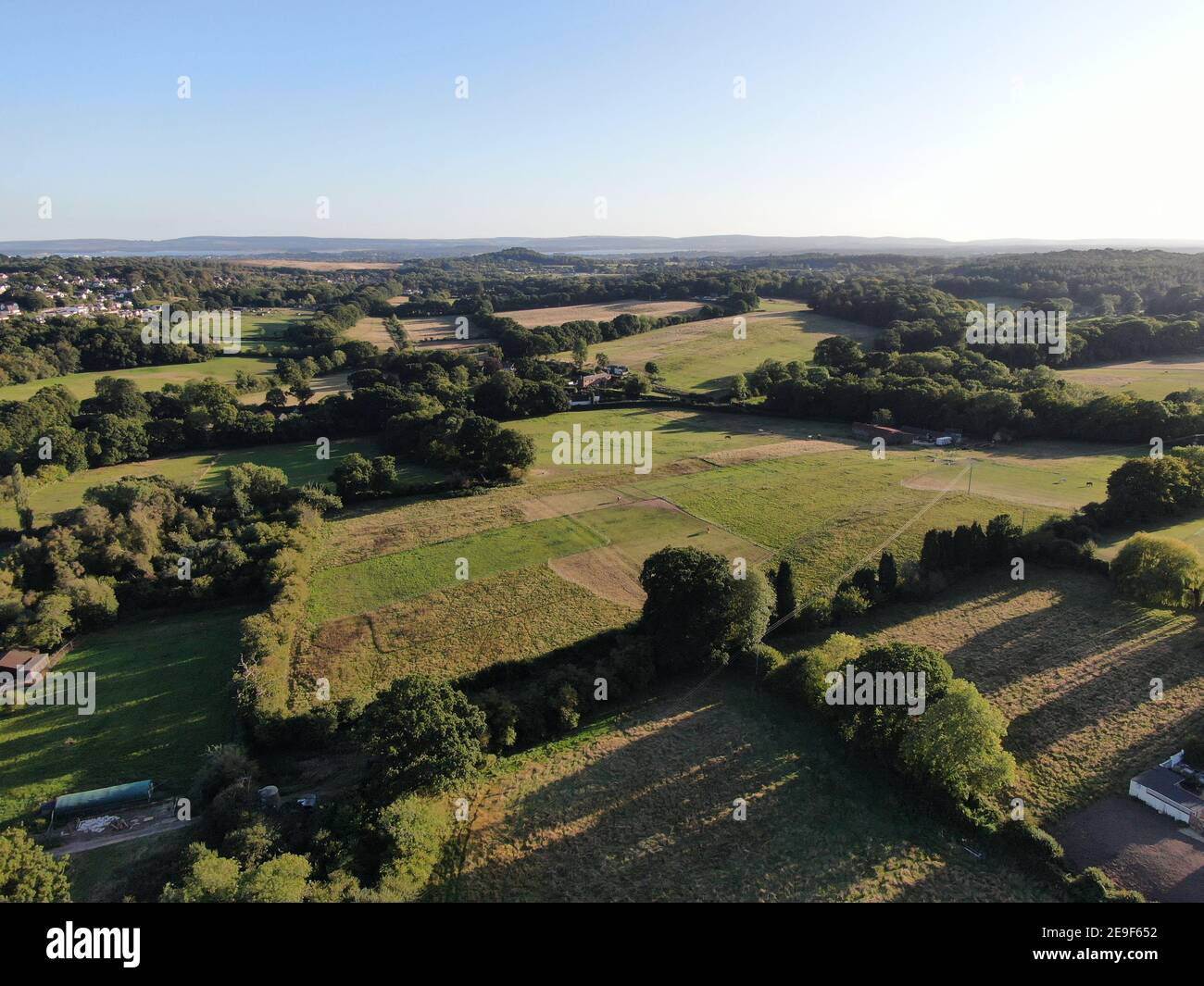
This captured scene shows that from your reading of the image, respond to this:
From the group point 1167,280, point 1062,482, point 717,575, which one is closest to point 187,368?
point 717,575

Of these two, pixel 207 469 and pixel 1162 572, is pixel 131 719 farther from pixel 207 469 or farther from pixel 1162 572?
pixel 1162 572

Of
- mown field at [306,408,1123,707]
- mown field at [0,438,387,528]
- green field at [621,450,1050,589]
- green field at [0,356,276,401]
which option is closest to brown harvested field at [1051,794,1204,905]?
mown field at [306,408,1123,707]

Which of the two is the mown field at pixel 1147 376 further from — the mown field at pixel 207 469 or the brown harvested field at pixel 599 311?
the mown field at pixel 207 469

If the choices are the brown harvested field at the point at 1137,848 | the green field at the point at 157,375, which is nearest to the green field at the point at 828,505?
the brown harvested field at the point at 1137,848

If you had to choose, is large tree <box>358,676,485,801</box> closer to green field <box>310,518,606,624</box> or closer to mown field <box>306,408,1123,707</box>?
mown field <box>306,408,1123,707</box>

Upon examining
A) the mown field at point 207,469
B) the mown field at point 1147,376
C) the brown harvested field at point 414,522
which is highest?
the mown field at point 1147,376

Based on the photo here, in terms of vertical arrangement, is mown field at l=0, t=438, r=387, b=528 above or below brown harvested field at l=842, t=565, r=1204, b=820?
above
